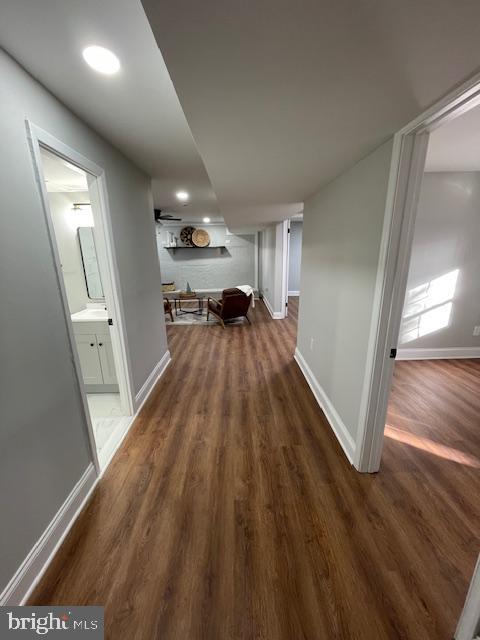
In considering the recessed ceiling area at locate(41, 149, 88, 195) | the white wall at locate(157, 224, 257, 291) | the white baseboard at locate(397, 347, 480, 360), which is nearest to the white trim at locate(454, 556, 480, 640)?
the white baseboard at locate(397, 347, 480, 360)

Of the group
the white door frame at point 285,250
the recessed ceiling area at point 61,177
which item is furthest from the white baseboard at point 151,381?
the white door frame at point 285,250

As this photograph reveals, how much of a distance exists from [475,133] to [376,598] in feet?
9.14

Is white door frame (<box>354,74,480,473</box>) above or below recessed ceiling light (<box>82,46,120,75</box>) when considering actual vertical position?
below

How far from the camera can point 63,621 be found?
3.44 ft

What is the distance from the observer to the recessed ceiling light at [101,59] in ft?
3.60

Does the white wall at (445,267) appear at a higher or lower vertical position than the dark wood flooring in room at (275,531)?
higher

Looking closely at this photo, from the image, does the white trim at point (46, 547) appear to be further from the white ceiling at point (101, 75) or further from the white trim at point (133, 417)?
the white ceiling at point (101, 75)

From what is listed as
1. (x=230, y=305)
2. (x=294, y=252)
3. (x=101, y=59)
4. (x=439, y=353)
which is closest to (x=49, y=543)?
(x=101, y=59)

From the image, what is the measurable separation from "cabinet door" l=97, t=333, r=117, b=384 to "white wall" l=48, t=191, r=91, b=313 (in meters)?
0.74

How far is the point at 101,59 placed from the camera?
115cm

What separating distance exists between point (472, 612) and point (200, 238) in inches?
324

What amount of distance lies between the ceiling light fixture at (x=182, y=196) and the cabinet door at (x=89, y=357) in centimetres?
248

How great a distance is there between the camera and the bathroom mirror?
9.70ft

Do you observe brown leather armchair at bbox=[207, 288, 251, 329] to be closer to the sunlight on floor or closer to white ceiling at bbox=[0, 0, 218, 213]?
white ceiling at bbox=[0, 0, 218, 213]
